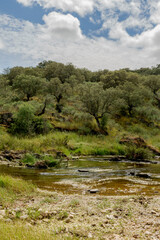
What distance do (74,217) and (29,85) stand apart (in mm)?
41473

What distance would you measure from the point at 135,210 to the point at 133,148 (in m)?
18.0

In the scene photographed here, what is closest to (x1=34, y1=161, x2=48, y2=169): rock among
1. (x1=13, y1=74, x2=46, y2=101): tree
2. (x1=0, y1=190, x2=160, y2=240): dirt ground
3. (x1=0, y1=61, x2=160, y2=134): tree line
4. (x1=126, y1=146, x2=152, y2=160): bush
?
(x1=0, y1=190, x2=160, y2=240): dirt ground

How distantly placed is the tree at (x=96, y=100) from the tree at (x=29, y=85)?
11.0 m

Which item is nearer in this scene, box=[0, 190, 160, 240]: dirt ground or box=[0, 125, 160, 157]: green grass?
box=[0, 190, 160, 240]: dirt ground

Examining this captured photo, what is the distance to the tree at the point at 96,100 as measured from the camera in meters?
39.3

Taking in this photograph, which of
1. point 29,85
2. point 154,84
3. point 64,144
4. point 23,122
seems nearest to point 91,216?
point 64,144

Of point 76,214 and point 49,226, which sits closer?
point 49,226

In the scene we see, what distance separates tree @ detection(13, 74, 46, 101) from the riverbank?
37.6m

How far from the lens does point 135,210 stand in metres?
7.39

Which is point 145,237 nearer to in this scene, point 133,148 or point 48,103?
point 133,148

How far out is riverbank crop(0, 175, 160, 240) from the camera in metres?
5.06

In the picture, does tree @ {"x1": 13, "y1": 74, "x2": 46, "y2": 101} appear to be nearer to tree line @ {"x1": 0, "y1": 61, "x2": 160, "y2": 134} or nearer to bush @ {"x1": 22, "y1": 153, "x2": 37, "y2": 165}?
tree line @ {"x1": 0, "y1": 61, "x2": 160, "y2": 134}

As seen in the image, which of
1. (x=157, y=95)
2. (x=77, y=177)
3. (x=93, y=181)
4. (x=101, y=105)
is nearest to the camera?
(x=93, y=181)

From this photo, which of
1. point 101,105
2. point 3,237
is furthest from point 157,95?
point 3,237
